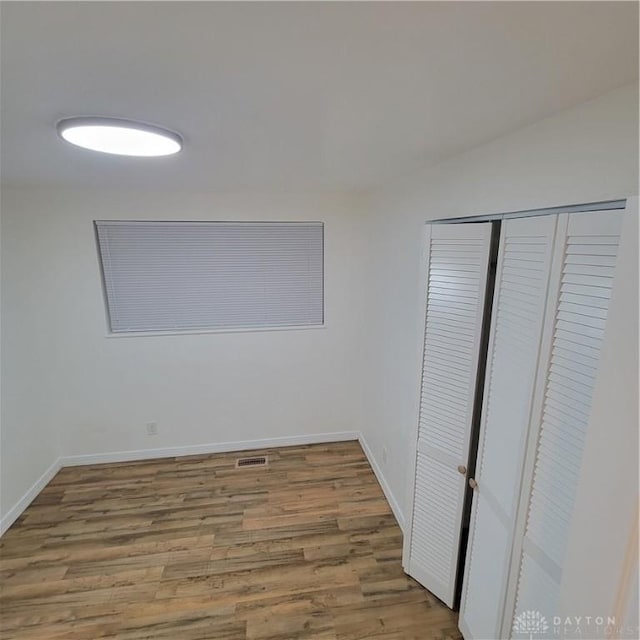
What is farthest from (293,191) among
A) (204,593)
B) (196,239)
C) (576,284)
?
(204,593)

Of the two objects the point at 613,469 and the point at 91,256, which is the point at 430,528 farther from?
the point at 91,256

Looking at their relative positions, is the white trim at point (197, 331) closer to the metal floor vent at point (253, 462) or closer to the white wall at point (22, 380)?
the white wall at point (22, 380)

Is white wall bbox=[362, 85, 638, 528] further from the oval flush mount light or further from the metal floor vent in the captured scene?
the oval flush mount light

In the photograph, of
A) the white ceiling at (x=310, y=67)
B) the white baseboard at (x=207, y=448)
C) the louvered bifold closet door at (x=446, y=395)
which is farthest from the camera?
the white baseboard at (x=207, y=448)

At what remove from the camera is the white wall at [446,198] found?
39.0 inches

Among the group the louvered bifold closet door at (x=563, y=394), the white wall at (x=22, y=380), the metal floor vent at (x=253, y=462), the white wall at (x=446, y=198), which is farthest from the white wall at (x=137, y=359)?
the louvered bifold closet door at (x=563, y=394)

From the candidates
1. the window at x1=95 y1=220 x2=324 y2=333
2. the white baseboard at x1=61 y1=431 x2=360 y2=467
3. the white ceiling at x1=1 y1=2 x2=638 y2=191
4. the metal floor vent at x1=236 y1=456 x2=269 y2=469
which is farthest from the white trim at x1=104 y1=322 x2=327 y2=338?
the white ceiling at x1=1 y1=2 x2=638 y2=191

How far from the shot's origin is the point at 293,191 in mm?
2879

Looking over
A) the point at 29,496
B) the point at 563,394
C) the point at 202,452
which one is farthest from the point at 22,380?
the point at 563,394

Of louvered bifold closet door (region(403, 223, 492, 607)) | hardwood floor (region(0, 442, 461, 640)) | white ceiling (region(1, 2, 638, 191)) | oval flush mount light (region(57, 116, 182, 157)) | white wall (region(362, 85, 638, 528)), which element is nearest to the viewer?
white ceiling (region(1, 2, 638, 191))

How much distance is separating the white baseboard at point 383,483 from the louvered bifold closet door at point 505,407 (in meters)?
0.83

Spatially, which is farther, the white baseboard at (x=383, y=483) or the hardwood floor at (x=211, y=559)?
the white baseboard at (x=383, y=483)

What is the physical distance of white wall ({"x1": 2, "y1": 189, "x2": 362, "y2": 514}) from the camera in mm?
2715

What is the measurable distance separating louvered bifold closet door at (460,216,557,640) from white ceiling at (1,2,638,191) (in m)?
0.43
